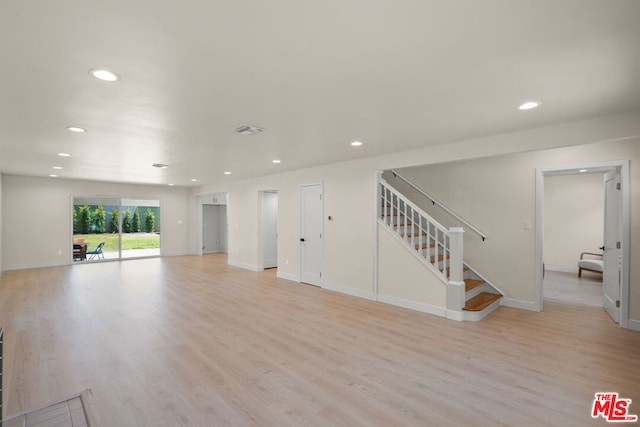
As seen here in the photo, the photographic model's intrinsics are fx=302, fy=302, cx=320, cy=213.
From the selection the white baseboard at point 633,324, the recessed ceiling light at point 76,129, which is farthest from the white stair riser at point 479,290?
the recessed ceiling light at point 76,129

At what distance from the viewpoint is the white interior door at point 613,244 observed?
159 inches

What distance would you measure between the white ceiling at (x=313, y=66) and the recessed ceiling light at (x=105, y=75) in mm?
57

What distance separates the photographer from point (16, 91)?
2.52m

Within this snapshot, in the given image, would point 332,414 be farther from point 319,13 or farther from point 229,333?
point 319,13

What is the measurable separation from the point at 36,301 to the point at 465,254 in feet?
24.8

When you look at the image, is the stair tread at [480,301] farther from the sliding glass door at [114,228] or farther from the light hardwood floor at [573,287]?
the sliding glass door at [114,228]

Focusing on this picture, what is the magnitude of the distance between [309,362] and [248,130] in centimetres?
271

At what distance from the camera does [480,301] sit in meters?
4.61

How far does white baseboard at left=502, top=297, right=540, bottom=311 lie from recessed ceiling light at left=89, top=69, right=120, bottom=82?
584 centimetres

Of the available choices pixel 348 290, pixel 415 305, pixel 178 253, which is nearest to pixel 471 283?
pixel 415 305

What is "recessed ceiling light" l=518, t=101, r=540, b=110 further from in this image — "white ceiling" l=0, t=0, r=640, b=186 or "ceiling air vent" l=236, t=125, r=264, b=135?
"ceiling air vent" l=236, t=125, r=264, b=135

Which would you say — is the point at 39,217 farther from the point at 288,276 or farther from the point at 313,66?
the point at 313,66

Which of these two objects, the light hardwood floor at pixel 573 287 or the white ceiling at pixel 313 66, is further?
the light hardwood floor at pixel 573 287

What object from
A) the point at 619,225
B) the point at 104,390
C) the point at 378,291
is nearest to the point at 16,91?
the point at 104,390
